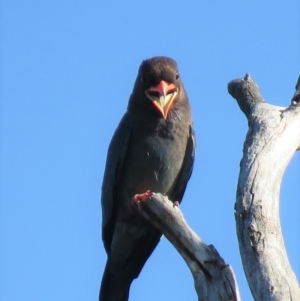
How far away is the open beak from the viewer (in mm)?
8102

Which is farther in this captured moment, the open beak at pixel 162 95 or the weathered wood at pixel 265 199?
the open beak at pixel 162 95

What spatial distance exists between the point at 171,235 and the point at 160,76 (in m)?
2.27

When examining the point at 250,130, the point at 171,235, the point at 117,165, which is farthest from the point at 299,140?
the point at 117,165

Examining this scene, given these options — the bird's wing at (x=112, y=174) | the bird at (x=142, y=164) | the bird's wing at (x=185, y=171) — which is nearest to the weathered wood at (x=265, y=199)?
the bird at (x=142, y=164)

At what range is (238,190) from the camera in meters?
5.98

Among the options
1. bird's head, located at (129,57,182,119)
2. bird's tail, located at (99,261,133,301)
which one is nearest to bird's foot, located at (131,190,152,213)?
bird's head, located at (129,57,182,119)

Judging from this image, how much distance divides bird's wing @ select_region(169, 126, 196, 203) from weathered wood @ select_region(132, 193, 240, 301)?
2014mm

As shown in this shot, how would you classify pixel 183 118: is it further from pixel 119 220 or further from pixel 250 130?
pixel 250 130

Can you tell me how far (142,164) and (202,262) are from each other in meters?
2.73

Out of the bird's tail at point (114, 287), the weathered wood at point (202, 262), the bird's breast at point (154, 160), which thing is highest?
the bird's breast at point (154, 160)

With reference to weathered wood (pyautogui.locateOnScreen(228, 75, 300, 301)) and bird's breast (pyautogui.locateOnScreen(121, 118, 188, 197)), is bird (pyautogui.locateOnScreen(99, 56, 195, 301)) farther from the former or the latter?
weathered wood (pyautogui.locateOnScreen(228, 75, 300, 301))

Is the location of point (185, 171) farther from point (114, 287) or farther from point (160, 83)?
point (114, 287)

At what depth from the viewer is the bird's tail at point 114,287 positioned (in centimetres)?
852

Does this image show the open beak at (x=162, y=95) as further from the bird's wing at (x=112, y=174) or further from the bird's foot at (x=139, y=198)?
the bird's foot at (x=139, y=198)
